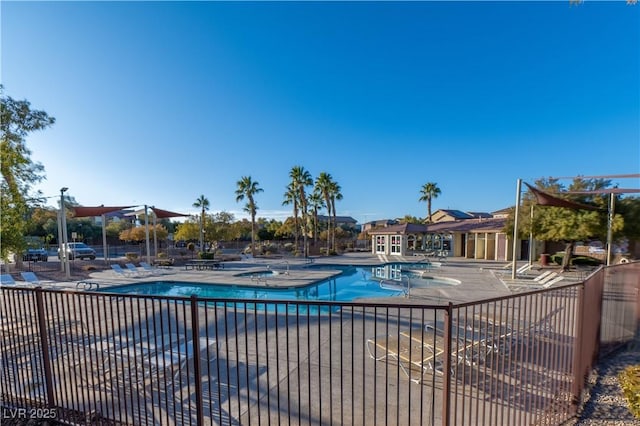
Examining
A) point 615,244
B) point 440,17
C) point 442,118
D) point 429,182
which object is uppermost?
point 440,17

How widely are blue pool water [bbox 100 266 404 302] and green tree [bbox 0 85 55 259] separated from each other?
6.40 metres

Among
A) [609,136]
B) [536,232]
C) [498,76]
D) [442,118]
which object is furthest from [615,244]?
[442,118]

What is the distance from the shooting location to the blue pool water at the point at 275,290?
1178 centimetres

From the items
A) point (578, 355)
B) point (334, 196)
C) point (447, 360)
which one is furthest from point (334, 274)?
point (334, 196)

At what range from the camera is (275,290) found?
39.5 ft

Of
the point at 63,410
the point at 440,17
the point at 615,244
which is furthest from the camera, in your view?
the point at 615,244

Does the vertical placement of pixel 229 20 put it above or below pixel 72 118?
above

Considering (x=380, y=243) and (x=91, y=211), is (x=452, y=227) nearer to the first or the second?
(x=380, y=243)

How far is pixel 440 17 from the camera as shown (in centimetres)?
1045

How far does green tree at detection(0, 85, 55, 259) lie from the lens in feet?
16.5

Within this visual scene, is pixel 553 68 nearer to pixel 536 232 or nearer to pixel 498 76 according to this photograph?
pixel 498 76

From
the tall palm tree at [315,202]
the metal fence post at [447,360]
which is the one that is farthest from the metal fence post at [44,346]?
the tall palm tree at [315,202]

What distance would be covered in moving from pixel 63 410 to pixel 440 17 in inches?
567

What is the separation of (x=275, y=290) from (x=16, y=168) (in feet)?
29.1
